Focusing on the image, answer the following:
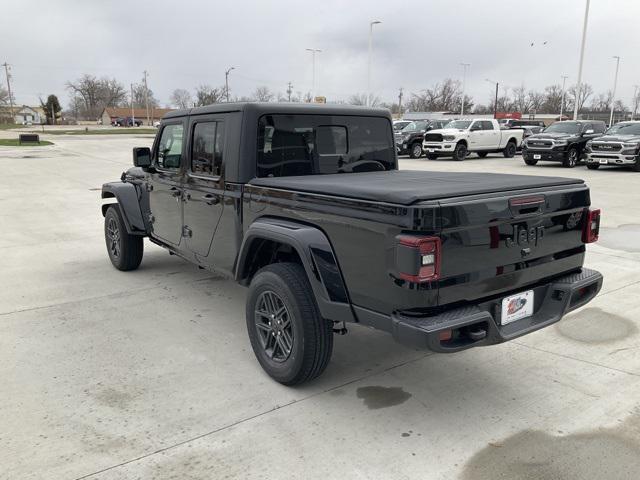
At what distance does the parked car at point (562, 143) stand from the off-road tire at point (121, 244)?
1769 centimetres

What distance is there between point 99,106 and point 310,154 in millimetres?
138380

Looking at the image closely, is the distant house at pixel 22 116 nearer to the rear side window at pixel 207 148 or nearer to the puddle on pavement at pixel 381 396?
the rear side window at pixel 207 148

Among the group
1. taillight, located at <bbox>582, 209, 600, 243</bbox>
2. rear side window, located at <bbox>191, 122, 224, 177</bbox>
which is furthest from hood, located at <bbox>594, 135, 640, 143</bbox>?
rear side window, located at <bbox>191, 122, 224, 177</bbox>

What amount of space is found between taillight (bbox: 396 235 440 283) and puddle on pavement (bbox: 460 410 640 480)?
1.04 meters

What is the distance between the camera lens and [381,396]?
3.55 m

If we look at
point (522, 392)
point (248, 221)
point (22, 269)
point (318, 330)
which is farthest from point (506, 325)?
point (22, 269)

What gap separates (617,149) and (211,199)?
17.7 metres

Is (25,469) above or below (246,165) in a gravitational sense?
below

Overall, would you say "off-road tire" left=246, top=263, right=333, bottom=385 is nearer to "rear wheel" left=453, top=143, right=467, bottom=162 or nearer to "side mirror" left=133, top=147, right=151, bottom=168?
"side mirror" left=133, top=147, right=151, bottom=168

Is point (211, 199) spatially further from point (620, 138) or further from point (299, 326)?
point (620, 138)

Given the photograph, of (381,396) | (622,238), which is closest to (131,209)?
(381,396)

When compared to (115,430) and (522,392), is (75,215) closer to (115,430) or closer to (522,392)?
(115,430)

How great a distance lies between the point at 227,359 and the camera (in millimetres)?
4070

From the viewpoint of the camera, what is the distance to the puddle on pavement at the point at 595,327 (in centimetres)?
445
